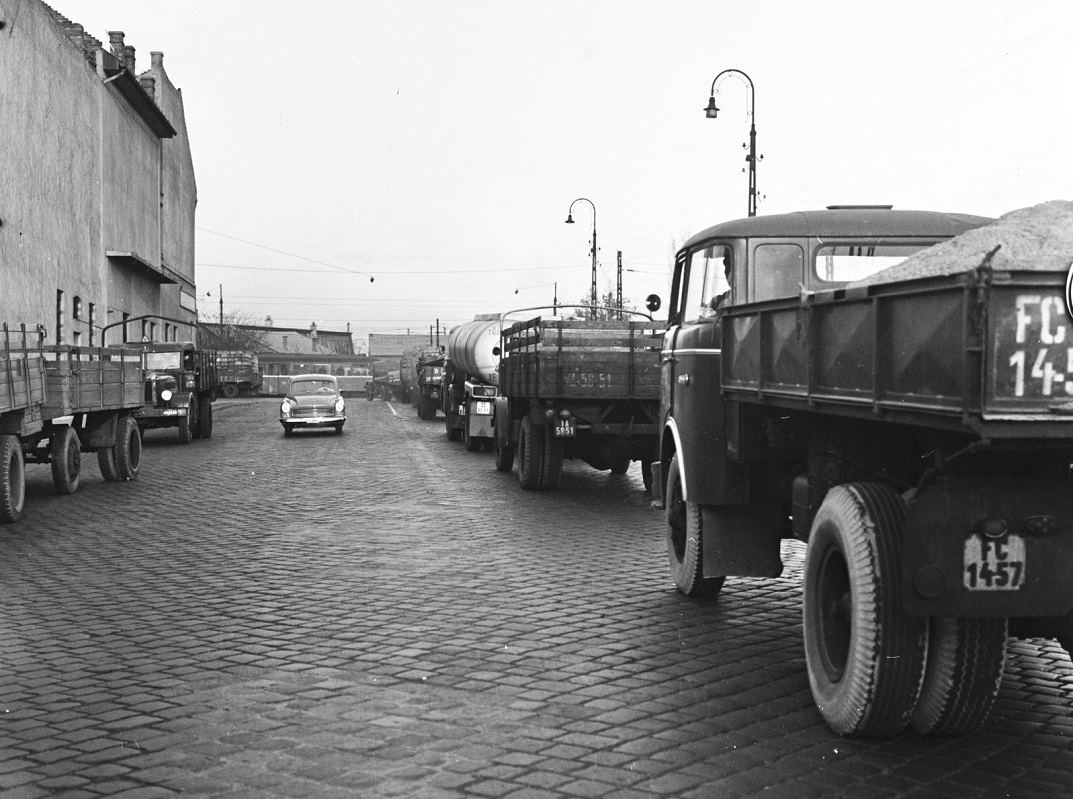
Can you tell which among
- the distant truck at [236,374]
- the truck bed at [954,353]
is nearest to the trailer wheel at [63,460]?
the truck bed at [954,353]

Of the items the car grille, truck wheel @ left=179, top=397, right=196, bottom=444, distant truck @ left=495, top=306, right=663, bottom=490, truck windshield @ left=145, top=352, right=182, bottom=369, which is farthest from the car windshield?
distant truck @ left=495, top=306, right=663, bottom=490

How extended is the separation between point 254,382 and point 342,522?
210 ft

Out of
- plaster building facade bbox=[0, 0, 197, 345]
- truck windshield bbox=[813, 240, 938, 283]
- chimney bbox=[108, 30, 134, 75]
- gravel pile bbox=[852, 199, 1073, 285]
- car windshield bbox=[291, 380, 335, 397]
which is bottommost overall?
car windshield bbox=[291, 380, 335, 397]

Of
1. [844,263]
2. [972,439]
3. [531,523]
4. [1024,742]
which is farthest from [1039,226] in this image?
[531,523]

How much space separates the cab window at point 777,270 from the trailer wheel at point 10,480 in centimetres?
794

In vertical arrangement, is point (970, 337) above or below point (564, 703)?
above

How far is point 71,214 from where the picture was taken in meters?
34.3

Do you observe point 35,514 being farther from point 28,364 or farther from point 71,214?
point 71,214

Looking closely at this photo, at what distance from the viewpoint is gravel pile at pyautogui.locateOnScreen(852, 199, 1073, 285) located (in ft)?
13.9

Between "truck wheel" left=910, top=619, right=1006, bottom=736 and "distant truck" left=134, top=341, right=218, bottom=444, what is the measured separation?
2082 centimetres

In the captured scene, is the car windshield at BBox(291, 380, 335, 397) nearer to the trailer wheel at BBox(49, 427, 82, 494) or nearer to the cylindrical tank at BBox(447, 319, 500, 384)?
the cylindrical tank at BBox(447, 319, 500, 384)

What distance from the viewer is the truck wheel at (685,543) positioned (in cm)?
742

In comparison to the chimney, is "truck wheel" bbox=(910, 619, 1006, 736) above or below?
below

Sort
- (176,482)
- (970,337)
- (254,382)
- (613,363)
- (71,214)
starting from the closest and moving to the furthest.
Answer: (970,337) < (613,363) < (176,482) < (71,214) < (254,382)
